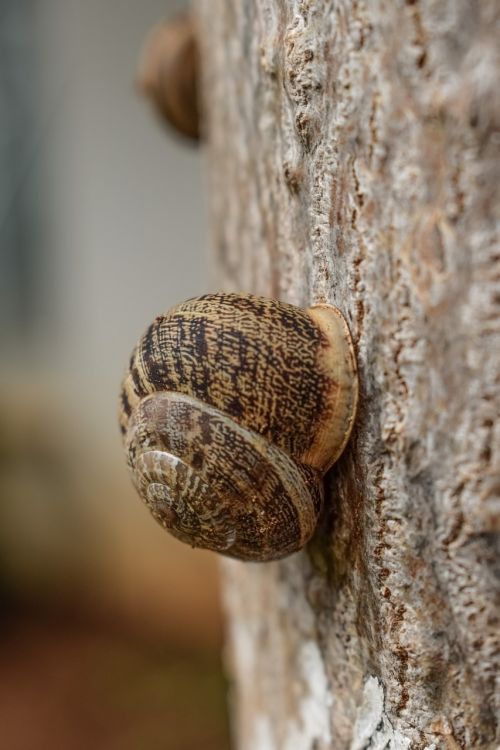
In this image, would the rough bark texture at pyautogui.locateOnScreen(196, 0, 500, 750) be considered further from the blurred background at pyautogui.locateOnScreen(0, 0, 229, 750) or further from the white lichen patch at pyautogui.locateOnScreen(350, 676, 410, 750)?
the blurred background at pyautogui.locateOnScreen(0, 0, 229, 750)

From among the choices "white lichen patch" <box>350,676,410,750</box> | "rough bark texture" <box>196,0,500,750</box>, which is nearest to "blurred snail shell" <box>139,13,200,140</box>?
"rough bark texture" <box>196,0,500,750</box>

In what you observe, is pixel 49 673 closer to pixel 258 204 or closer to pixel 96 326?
pixel 96 326

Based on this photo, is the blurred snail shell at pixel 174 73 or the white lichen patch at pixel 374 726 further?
the blurred snail shell at pixel 174 73

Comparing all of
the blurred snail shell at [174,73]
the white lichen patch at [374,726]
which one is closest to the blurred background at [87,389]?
the blurred snail shell at [174,73]

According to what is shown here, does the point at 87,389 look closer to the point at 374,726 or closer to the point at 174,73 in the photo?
the point at 174,73

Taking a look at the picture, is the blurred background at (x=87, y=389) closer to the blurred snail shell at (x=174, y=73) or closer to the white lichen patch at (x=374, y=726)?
the blurred snail shell at (x=174, y=73)
